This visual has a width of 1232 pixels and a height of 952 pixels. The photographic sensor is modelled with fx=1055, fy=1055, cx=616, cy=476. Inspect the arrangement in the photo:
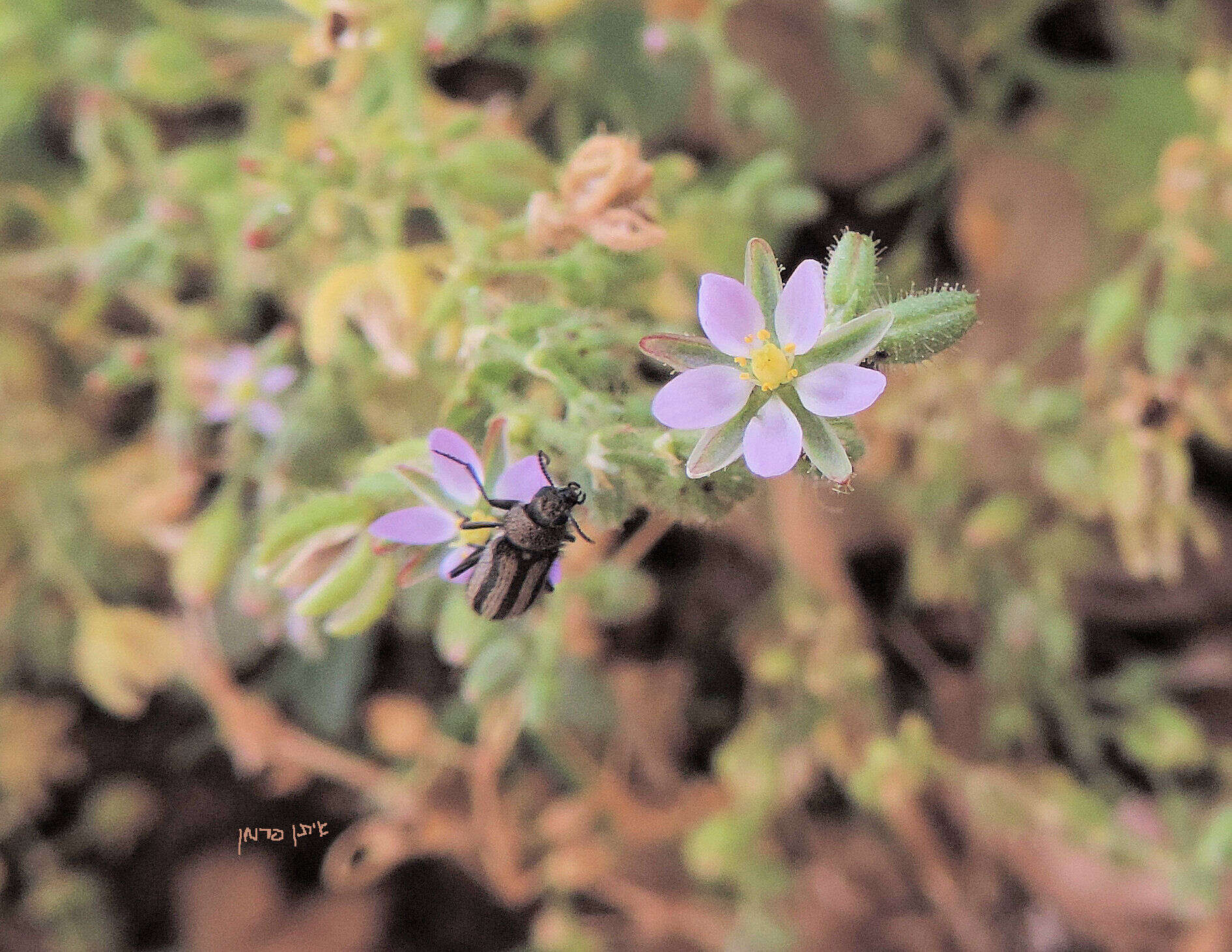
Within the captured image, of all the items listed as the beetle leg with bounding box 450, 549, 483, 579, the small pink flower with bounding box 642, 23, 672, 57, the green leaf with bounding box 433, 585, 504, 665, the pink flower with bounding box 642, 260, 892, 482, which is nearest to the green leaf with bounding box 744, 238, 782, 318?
the pink flower with bounding box 642, 260, 892, 482

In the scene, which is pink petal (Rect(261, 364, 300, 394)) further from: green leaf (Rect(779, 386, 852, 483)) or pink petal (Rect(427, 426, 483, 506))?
green leaf (Rect(779, 386, 852, 483))

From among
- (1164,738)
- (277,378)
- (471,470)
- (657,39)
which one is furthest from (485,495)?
(1164,738)

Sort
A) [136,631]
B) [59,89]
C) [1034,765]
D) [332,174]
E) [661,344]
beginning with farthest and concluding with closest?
[59,89] < [1034,765] < [136,631] < [332,174] < [661,344]

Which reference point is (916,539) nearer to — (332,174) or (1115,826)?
(1115,826)

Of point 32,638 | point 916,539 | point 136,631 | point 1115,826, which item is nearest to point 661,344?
point 916,539

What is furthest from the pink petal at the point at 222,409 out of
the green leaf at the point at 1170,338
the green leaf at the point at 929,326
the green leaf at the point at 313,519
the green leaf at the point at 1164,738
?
the green leaf at the point at 1164,738

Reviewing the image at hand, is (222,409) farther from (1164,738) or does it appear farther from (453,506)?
(1164,738)
